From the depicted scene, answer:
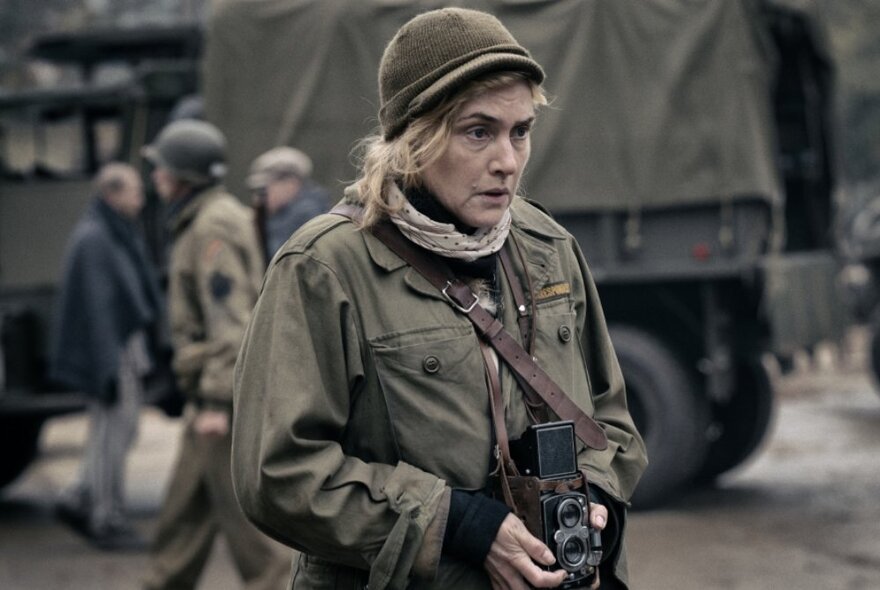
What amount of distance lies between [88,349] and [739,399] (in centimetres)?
389

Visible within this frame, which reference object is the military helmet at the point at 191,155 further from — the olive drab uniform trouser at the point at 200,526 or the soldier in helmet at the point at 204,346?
the olive drab uniform trouser at the point at 200,526

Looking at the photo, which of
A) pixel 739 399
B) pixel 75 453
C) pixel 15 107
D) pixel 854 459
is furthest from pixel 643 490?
pixel 75 453

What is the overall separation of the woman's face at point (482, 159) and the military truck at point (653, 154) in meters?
5.82

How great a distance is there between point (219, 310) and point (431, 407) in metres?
3.35

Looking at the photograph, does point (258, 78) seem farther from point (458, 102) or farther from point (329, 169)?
point (458, 102)

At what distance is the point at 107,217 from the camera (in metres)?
8.34

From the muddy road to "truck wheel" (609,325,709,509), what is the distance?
0.65ft

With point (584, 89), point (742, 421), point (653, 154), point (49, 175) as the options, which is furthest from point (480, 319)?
point (49, 175)

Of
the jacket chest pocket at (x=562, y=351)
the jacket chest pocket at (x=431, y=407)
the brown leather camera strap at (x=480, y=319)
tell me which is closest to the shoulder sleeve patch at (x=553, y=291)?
the jacket chest pocket at (x=562, y=351)

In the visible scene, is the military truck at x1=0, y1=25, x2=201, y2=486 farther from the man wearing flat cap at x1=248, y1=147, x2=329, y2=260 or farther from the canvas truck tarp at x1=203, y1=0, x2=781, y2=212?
the man wearing flat cap at x1=248, y1=147, x2=329, y2=260

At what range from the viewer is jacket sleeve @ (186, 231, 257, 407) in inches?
225

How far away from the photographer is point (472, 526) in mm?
2436

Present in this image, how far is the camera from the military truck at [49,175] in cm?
911

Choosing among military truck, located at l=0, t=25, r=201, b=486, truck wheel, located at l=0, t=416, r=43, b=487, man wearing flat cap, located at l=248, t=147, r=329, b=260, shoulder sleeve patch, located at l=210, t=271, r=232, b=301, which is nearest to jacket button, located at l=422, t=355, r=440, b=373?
shoulder sleeve patch, located at l=210, t=271, r=232, b=301
